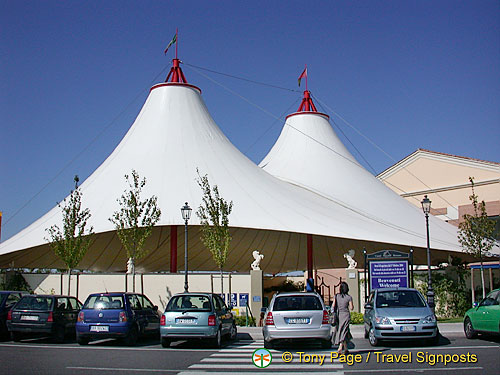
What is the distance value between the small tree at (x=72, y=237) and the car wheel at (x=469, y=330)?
532 inches

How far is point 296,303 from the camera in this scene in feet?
43.3

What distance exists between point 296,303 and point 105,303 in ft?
15.9

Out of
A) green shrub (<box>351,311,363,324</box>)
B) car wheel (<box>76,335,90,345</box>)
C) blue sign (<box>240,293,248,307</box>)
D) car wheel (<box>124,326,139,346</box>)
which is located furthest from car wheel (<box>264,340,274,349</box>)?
blue sign (<box>240,293,248,307</box>)

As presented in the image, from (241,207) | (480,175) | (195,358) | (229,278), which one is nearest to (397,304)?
(195,358)

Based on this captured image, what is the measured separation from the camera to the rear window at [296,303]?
42.9 ft

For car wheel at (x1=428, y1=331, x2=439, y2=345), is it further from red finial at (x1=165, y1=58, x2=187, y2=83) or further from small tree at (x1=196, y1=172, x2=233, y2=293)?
red finial at (x1=165, y1=58, x2=187, y2=83)

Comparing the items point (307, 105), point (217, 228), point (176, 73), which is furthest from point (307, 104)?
point (217, 228)

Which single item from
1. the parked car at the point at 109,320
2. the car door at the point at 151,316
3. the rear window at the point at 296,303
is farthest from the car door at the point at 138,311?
the rear window at the point at 296,303

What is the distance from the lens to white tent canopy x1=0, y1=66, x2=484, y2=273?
23844 mm

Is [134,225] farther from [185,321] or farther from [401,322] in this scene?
[401,322]

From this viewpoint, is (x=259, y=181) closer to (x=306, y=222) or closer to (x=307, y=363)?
(x=306, y=222)

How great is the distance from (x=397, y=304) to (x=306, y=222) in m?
9.39

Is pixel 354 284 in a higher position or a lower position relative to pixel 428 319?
higher

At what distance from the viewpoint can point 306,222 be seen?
23641mm
